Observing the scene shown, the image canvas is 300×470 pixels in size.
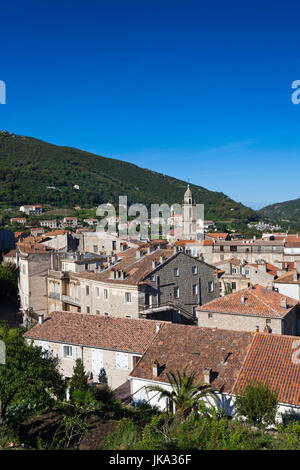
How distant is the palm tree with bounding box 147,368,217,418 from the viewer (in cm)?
1544

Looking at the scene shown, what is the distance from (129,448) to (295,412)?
7.08 m

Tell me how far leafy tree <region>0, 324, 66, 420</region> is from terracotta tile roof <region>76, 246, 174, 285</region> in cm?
1373

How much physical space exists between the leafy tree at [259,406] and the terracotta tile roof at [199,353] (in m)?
2.48

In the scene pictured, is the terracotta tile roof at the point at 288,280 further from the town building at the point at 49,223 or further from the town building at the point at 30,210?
the town building at the point at 30,210

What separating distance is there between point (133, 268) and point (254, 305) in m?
9.79

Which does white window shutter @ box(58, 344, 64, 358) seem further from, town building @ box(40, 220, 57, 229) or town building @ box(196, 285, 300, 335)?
town building @ box(40, 220, 57, 229)

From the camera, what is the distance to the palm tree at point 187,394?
15.4 meters

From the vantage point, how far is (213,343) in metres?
19.4

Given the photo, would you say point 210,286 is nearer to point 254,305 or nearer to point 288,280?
point 288,280

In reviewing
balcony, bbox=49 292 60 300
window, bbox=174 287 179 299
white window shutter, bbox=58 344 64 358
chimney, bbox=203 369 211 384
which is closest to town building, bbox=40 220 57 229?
balcony, bbox=49 292 60 300

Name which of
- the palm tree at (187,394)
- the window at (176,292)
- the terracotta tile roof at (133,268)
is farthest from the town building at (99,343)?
the window at (176,292)

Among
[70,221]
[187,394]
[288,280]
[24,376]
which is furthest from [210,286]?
[70,221]

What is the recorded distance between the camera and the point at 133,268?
31891mm
